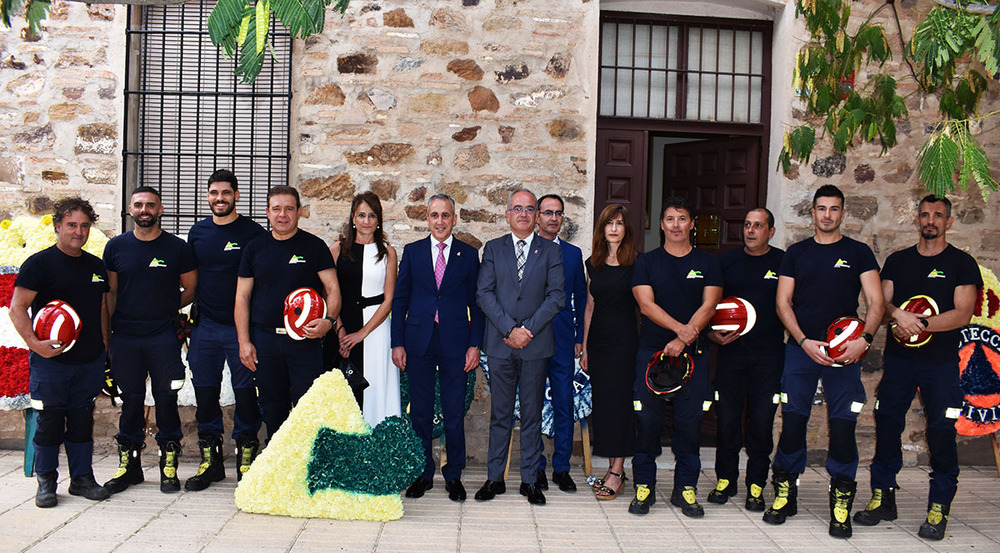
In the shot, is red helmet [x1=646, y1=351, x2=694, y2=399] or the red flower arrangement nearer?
red helmet [x1=646, y1=351, x2=694, y2=399]

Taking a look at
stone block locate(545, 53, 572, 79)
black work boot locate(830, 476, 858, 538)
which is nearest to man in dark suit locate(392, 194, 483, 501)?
stone block locate(545, 53, 572, 79)

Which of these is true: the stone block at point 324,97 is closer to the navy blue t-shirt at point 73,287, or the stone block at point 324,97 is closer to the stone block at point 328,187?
the stone block at point 328,187

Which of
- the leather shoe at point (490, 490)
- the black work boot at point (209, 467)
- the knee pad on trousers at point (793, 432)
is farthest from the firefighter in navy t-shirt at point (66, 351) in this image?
the knee pad on trousers at point (793, 432)

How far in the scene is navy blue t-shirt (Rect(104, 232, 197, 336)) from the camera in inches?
176

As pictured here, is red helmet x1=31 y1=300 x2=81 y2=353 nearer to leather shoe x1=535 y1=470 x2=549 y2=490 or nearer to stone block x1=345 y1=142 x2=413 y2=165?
stone block x1=345 y1=142 x2=413 y2=165

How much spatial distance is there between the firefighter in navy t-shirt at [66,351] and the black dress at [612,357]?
281cm

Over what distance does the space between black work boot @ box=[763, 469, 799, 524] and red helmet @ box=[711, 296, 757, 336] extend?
825 millimetres

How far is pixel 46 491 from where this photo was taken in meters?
4.28

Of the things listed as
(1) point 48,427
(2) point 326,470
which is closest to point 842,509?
(2) point 326,470

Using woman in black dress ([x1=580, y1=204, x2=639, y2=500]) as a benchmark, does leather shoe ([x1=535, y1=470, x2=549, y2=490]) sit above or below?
below

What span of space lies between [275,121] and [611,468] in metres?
3.40

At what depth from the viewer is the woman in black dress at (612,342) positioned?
464 centimetres

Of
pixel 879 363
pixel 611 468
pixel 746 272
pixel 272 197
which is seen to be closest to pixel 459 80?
pixel 272 197

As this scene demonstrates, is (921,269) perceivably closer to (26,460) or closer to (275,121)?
(275,121)
